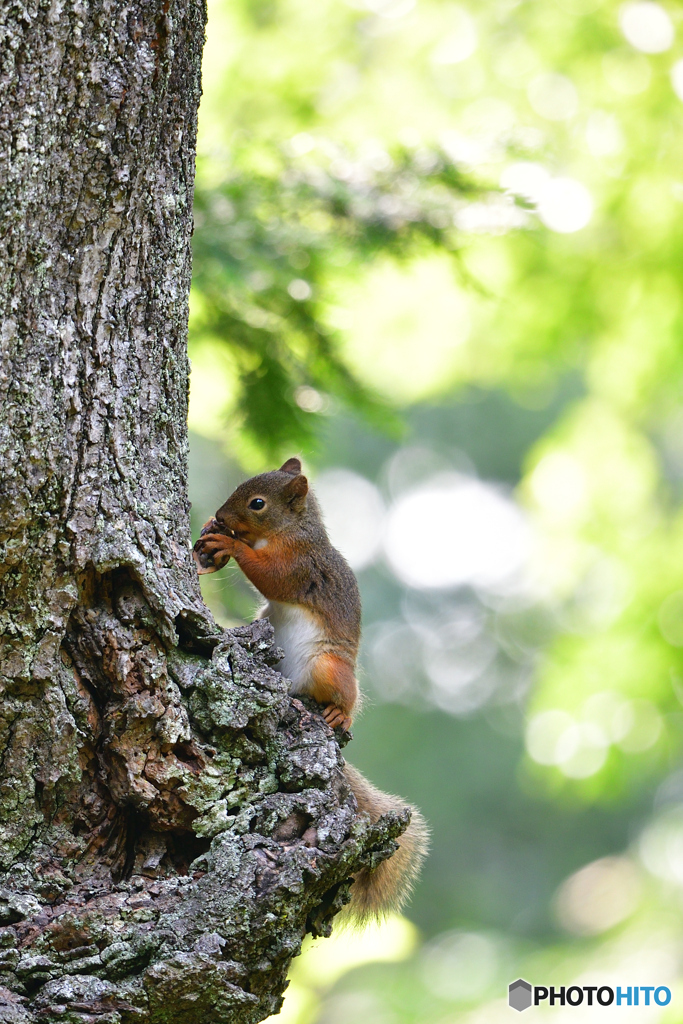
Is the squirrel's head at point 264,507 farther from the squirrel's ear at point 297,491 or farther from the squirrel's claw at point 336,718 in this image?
the squirrel's claw at point 336,718

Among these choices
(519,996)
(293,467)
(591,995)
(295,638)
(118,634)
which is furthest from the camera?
(591,995)

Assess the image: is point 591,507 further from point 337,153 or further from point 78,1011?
point 78,1011

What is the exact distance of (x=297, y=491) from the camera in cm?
318

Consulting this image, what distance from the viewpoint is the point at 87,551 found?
184 centimetres

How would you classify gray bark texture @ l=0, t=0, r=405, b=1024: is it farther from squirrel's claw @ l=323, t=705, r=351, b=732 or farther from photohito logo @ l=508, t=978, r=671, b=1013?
photohito logo @ l=508, t=978, r=671, b=1013

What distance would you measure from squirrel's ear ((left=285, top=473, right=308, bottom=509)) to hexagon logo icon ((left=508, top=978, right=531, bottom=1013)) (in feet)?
6.80

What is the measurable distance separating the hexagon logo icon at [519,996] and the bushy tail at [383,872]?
1359 millimetres

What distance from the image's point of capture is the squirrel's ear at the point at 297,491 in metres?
3.15

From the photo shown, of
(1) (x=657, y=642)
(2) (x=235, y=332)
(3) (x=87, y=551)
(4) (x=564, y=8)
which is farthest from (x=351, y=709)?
(4) (x=564, y=8)

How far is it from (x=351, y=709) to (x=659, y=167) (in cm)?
329

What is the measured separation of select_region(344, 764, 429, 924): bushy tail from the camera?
2400 millimetres

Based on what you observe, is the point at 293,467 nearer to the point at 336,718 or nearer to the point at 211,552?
the point at 211,552

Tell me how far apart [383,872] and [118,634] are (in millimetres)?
1088

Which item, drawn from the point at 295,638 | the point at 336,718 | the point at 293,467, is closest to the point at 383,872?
the point at 336,718
